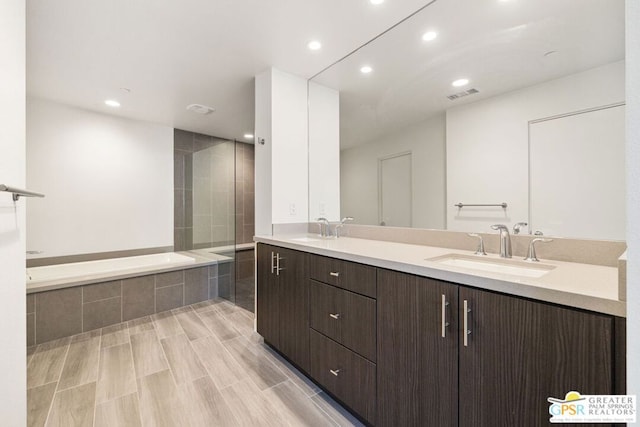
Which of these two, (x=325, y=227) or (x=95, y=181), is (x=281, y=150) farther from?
(x=95, y=181)

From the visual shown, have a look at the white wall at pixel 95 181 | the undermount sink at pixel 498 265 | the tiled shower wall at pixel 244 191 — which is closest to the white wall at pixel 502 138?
the undermount sink at pixel 498 265

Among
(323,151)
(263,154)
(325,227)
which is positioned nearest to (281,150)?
(263,154)

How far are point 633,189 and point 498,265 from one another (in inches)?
36.8

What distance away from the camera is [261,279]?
2221mm

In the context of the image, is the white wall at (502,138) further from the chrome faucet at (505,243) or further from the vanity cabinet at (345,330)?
the vanity cabinet at (345,330)

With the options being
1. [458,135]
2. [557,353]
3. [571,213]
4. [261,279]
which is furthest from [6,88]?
[571,213]

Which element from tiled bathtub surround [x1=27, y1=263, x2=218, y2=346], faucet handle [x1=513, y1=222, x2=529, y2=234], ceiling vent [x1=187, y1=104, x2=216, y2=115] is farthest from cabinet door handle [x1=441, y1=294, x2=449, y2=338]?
ceiling vent [x1=187, y1=104, x2=216, y2=115]

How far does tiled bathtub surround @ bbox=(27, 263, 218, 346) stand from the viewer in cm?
234

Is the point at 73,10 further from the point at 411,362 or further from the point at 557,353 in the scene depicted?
the point at 557,353

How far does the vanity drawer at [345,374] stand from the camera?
1309 millimetres

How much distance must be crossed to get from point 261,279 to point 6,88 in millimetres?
1762

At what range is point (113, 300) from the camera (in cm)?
271

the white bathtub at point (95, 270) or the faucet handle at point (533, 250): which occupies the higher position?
the faucet handle at point (533, 250)

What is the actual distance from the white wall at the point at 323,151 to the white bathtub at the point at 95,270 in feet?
6.14
